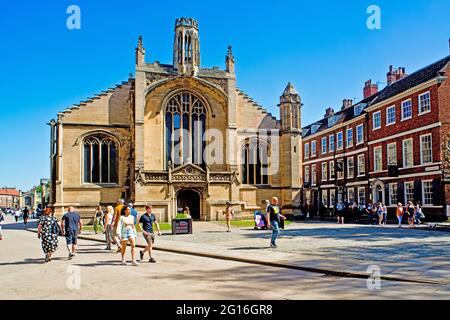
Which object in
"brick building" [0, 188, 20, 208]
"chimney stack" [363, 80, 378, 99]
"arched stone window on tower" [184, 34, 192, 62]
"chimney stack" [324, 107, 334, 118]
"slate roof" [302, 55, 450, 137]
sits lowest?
"brick building" [0, 188, 20, 208]

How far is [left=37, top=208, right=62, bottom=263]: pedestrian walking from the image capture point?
12.5 m

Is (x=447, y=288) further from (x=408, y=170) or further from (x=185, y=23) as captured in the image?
(x=185, y=23)

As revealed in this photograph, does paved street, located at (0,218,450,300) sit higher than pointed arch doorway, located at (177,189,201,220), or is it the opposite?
pointed arch doorway, located at (177,189,201,220)

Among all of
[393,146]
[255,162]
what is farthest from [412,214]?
[255,162]

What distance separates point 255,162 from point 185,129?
21.6 ft

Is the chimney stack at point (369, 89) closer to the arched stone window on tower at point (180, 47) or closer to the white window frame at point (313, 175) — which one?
the white window frame at point (313, 175)

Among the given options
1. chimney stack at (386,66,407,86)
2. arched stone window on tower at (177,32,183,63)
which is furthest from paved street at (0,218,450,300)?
chimney stack at (386,66,407,86)

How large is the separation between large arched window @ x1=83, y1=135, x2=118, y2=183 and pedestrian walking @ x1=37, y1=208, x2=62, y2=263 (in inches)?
801

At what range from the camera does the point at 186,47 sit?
112 ft

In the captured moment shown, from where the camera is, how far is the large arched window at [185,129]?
3338cm

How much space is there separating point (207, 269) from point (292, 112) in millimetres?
26309

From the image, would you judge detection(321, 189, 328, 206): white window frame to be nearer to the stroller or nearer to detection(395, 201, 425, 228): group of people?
detection(395, 201, 425, 228): group of people

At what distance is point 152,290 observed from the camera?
8055 millimetres
